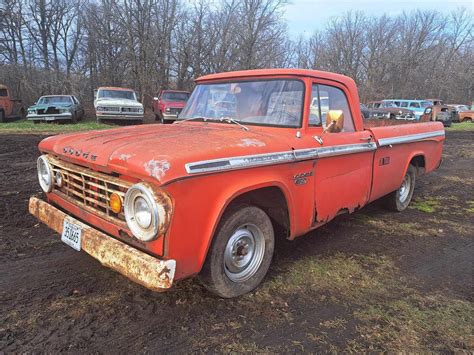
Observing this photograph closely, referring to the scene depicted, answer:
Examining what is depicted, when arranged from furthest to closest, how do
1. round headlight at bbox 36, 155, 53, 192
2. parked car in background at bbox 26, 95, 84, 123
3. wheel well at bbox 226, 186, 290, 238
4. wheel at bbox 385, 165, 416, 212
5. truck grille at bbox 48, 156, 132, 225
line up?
parked car in background at bbox 26, 95, 84, 123 < wheel at bbox 385, 165, 416, 212 < round headlight at bbox 36, 155, 53, 192 < wheel well at bbox 226, 186, 290, 238 < truck grille at bbox 48, 156, 132, 225

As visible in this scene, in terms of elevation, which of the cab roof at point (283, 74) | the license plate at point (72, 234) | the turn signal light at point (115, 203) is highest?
the cab roof at point (283, 74)

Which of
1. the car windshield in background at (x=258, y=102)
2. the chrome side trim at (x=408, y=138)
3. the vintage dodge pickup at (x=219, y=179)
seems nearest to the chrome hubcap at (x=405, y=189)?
the chrome side trim at (x=408, y=138)

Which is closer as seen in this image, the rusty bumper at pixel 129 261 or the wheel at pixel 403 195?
the rusty bumper at pixel 129 261

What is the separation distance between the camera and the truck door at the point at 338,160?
3469 mm

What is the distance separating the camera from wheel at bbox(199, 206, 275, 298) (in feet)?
8.87

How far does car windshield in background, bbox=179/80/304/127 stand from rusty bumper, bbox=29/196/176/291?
1.73 metres

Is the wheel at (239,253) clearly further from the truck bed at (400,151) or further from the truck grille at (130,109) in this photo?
the truck grille at (130,109)

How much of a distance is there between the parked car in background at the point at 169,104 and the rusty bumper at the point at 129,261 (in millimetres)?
15127

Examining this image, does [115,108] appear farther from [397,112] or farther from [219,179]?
[219,179]

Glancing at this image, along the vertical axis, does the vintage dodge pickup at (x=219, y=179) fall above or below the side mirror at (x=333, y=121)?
below

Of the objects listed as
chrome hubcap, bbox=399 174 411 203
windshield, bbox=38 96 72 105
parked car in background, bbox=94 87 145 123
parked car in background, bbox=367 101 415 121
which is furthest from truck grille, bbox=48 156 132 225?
windshield, bbox=38 96 72 105

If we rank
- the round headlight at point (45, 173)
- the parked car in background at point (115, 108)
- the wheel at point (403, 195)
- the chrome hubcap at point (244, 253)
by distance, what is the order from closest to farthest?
1. the chrome hubcap at point (244, 253)
2. the round headlight at point (45, 173)
3. the wheel at point (403, 195)
4. the parked car in background at point (115, 108)

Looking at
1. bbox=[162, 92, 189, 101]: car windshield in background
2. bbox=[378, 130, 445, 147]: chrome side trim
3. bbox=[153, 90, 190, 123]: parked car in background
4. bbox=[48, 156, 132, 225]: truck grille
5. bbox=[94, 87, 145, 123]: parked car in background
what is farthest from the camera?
bbox=[162, 92, 189, 101]: car windshield in background

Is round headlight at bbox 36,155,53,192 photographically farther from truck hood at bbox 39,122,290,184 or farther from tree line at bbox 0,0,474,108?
tree line at bbox 0,0,474,108
